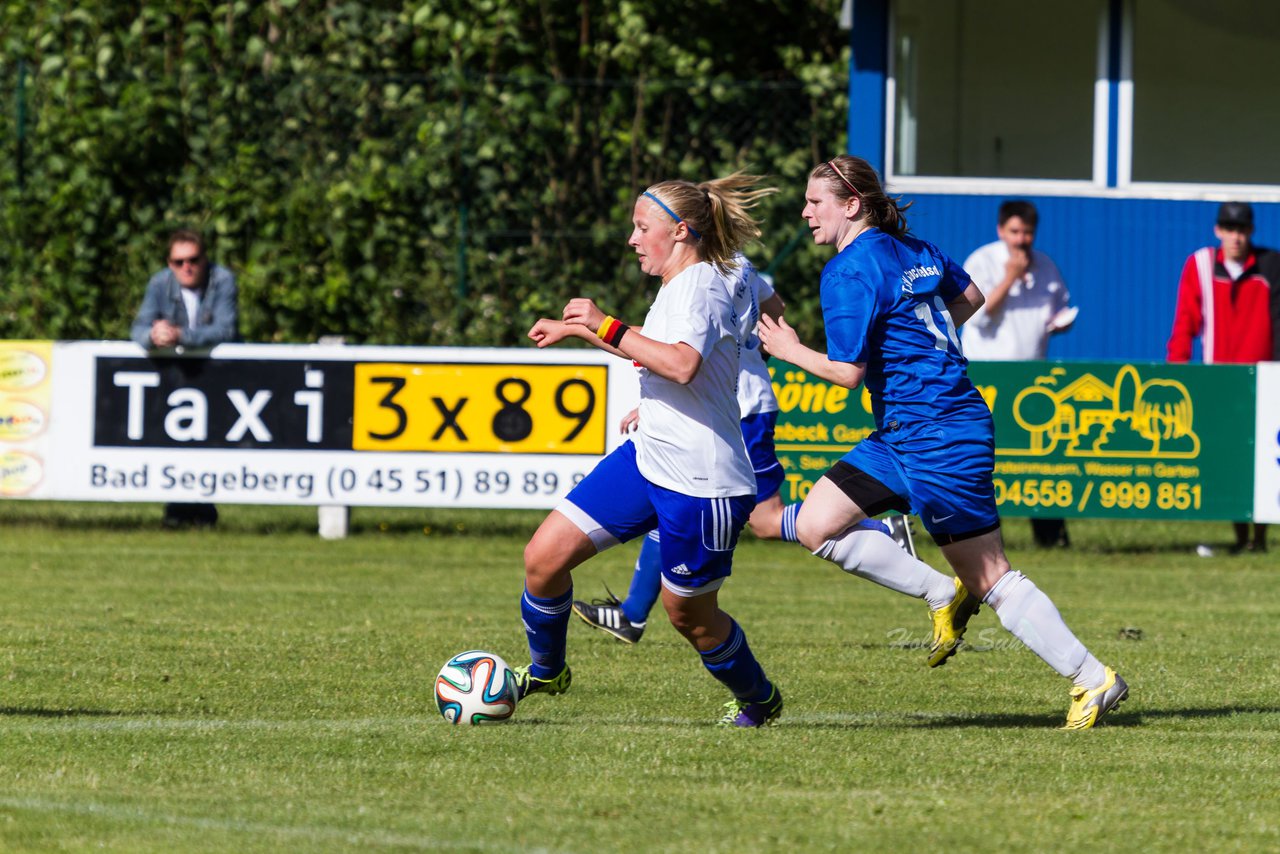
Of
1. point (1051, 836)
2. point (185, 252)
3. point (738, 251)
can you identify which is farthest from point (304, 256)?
point (1051, 836)

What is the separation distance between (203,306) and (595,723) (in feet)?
25.0

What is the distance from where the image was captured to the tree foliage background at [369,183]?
17.0 meters

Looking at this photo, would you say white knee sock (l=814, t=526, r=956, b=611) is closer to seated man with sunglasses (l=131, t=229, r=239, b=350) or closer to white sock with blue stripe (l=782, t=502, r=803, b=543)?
white sock with blue stripe (l=782, t=502, r=803, b=543)

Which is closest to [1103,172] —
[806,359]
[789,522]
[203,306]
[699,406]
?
[203,306]

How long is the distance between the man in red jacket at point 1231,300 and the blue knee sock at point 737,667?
742cm

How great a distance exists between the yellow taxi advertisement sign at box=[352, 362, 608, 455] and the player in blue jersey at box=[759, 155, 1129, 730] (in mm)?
6343

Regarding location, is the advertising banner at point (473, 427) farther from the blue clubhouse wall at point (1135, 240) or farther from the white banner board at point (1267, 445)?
the blue clubhouse wall at point (1135, 240)

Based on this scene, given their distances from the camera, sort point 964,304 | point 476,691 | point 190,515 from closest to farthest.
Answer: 1. point 476,691
2. point 964,304
3. point 190,515

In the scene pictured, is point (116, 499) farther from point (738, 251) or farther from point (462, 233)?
point (738, 251)

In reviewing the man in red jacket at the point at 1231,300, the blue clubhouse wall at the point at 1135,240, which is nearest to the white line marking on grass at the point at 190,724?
the man in red jacket at the point at 1231,300

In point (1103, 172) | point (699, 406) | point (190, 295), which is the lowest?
point (699, 406)

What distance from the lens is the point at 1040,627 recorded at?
666 centimetres

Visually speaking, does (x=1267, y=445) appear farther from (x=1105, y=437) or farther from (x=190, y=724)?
(x=190, y=724)

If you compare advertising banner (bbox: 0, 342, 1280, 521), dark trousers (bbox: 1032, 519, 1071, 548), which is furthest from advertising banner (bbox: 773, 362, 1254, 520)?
dark trousers (bbox: 1032, 519, 1071, 548)
